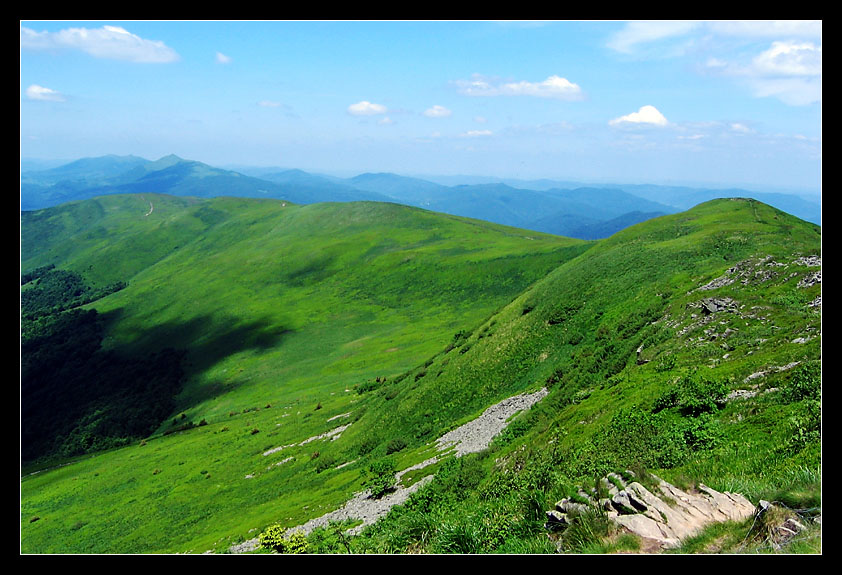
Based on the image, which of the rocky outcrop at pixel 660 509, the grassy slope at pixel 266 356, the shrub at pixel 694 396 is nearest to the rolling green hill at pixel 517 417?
the shrub at pixel 694 396

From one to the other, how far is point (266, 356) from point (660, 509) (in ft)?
361

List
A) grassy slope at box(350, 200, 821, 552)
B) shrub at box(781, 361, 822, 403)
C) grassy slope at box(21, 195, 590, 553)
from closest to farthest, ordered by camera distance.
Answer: grassy slope at box(350, 200, 821, 552) < shrub at box(781, 361, 822, 403) < grassy slope at box(21, 195, 590, 553)

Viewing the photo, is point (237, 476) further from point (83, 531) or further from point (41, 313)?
point (41, 313)

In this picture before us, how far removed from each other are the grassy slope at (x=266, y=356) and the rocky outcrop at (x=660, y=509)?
22169 mm

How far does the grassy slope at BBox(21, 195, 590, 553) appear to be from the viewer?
4259 cm

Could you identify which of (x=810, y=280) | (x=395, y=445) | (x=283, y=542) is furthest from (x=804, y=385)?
(x=395, y=445)

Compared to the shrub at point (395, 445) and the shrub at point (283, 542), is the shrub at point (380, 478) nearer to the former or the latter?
the shrub at point (395, 445)

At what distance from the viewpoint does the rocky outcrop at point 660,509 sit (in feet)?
29.0

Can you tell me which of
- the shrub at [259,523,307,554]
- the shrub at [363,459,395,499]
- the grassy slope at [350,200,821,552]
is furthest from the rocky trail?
the shrub at [259,523,307,554]

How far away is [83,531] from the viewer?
48312 millimetres

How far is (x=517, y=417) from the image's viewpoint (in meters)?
29.2

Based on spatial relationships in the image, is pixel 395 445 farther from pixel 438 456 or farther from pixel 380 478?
pixel 438 456

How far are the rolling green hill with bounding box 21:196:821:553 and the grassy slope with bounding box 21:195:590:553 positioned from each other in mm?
495

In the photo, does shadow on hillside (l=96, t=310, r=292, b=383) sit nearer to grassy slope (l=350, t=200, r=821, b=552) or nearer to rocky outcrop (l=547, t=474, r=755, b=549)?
grassy slope (l=350, t=200, r=821, b=552)
